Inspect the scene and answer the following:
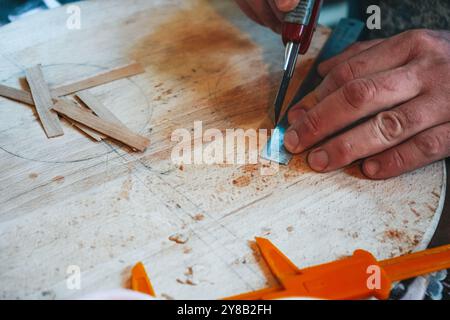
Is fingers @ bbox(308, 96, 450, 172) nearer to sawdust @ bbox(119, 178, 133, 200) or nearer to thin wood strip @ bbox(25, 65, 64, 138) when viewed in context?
sawdust @ bbox(119, 178, 133, 200)

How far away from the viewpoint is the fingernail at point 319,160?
1.06 metres

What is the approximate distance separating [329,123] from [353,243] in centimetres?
32

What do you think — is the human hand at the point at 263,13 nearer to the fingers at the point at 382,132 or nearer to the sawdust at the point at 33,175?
the fingers at the point at 382,132

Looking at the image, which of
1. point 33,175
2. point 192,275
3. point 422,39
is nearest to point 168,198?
point 192,275

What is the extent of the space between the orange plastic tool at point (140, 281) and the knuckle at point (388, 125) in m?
0.65

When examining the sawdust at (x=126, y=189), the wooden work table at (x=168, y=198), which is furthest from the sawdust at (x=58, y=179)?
the sawdust at (x=126, y=189)

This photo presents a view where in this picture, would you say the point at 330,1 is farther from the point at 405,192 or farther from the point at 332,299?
the point at 332,299

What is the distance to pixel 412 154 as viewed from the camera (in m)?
1.04

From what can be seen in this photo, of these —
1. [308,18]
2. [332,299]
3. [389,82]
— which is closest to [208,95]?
[308,18]

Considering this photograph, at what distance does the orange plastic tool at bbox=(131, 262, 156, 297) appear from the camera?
2.59 ft

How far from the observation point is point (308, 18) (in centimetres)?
112

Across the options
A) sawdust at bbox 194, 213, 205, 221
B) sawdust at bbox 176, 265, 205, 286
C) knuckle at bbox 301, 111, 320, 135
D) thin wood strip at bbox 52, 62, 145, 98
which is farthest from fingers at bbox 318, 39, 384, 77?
sawdust at bbox 176, 265, 205, 286

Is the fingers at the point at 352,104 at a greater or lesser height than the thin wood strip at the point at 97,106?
greater
